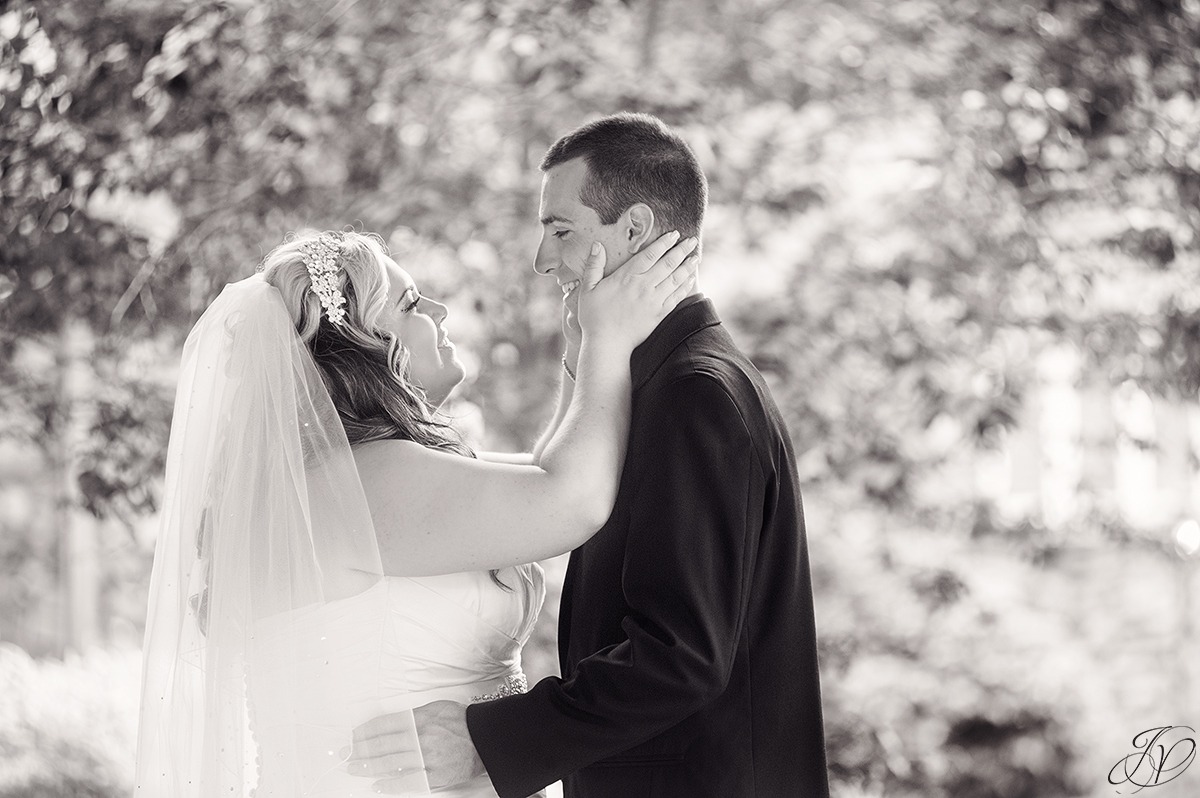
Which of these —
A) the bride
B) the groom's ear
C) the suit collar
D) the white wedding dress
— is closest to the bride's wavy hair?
the bride

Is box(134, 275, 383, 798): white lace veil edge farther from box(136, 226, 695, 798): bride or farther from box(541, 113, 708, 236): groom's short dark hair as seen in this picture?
box(541, 113, 708, 236): groom's short dark hair

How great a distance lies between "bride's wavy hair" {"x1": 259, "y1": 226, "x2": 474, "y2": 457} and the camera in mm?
2627

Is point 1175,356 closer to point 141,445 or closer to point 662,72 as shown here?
point 662,72

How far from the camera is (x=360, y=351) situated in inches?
105

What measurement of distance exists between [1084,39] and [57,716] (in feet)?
19.9

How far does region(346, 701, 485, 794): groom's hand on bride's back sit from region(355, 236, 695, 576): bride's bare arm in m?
0.33

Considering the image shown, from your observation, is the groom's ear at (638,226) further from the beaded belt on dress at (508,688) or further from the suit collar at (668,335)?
the beaded belt on dress at (508,688)

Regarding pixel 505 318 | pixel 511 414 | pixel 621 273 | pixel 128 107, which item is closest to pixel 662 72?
pixel 505 318

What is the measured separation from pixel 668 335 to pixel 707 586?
562 mm

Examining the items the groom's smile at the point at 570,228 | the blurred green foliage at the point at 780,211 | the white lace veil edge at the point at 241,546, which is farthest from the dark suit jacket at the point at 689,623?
the blurred green foliage at the point at 780,211

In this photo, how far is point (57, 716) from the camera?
19.3 feet

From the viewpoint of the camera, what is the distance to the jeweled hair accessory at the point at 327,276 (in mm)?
2641

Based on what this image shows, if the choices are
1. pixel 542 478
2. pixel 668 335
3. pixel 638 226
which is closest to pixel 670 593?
pixel 542 478

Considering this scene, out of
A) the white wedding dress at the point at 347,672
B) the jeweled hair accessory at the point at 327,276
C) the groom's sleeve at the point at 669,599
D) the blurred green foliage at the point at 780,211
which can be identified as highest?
the jeweled hair accessory at the point at 327,276
